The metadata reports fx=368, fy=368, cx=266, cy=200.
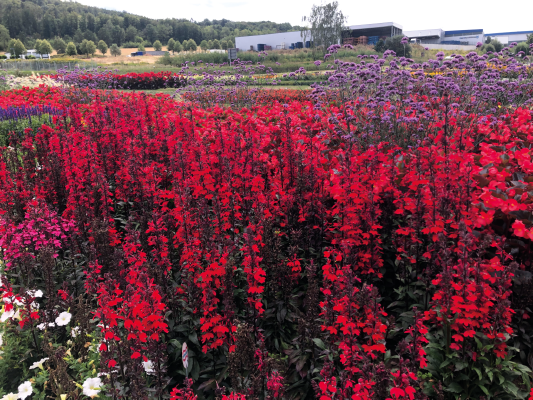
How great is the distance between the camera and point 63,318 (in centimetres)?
345

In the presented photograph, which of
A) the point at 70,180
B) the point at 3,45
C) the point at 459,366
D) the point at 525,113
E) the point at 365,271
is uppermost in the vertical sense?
the point at 3,45

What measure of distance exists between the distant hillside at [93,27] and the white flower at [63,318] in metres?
102

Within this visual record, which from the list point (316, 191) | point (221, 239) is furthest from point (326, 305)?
point (316, 191)

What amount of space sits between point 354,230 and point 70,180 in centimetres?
340

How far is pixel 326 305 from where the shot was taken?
2842 mm

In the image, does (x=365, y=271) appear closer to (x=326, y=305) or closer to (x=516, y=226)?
(x=326, y=305)

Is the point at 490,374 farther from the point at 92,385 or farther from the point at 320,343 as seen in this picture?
the point at 92,385

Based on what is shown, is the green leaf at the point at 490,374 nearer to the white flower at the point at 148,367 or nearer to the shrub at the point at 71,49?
the white flower at the point at 148,367

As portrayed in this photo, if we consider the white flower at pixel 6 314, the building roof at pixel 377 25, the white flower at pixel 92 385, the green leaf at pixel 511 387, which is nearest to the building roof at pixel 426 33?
the building roof at pixel 377 25

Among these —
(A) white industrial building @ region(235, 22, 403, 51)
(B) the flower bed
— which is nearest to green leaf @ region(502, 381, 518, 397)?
(B) the flower bed

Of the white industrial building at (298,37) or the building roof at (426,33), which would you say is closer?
the white industrial building at (298,37)

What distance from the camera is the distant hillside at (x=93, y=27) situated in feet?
347

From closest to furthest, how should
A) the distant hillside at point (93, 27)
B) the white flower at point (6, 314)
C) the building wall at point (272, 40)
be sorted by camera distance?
1. the white flower at point (6, 314)
2. the building wall at point (272, 40)
3. the distant hillside at point (93, 27)

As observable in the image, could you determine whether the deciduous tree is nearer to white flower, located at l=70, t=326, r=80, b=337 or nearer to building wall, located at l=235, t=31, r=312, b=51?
building wall, located at l=235, t=31, r=312, b=51
